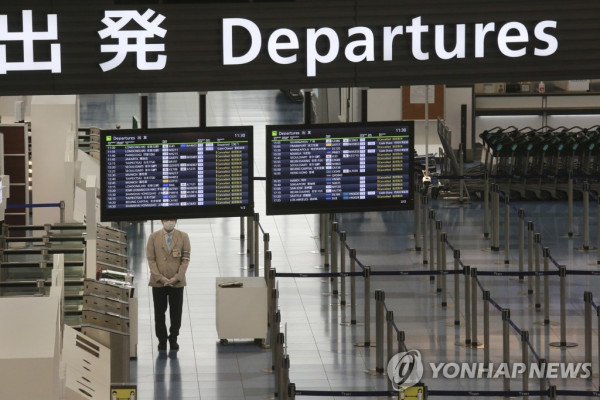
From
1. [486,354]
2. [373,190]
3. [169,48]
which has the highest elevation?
[169,48]

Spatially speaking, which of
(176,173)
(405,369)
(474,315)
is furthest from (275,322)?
(474,315)

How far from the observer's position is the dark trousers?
14336 mm

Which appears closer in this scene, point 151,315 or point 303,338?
point 303,338

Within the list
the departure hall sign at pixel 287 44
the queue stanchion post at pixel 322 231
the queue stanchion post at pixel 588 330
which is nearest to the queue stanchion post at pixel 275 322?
the queue stanchion post at pixel 588 330

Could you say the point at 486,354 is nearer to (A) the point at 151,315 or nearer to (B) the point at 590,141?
(A) the point at 151,315

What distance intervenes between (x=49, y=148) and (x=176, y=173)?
8.57m

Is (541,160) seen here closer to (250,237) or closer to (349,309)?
(250,237)

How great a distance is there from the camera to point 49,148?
63.2 feet

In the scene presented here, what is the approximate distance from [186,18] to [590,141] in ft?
47.6

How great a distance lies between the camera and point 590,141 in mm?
22844

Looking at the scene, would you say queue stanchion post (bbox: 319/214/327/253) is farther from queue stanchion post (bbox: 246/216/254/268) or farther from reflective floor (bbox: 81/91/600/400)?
queue stanchion post (bbox: 246/216/254/268)

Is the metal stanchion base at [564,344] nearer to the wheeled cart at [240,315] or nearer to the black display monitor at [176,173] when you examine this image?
the wheeled cart at [240,315]

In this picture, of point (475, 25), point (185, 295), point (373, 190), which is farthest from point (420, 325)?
point (475, 25)

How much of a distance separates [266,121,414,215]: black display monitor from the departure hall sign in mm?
1555
